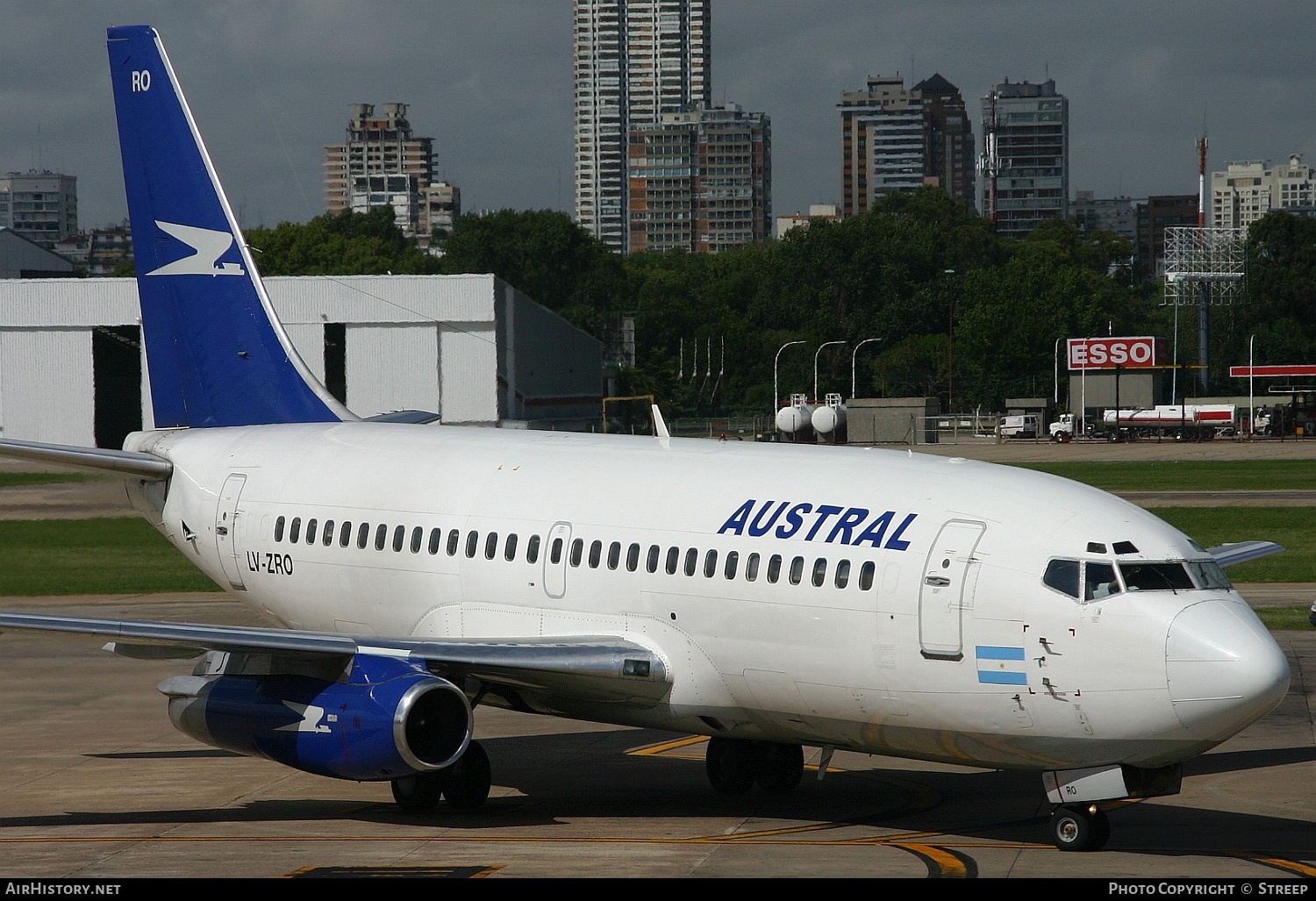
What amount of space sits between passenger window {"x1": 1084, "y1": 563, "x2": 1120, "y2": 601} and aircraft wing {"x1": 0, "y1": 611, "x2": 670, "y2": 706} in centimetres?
531

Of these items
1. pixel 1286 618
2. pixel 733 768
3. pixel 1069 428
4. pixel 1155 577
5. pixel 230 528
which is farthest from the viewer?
pixel 1069 428

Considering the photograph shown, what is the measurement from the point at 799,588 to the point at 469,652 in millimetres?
4223

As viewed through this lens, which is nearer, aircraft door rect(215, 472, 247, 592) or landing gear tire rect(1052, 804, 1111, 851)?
landing gear tire rect(1052, 804, 1111, 851)

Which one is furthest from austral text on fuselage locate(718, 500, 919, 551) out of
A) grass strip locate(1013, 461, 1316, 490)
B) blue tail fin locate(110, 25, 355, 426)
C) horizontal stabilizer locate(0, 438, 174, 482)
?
grass strip locate(1013, 461, 1316, 490)

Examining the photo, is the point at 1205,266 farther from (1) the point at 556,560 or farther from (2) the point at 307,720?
(2) the point at 307,720

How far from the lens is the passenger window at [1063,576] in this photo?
1703 cm

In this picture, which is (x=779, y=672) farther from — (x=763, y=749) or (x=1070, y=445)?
(x=1070, y=445)

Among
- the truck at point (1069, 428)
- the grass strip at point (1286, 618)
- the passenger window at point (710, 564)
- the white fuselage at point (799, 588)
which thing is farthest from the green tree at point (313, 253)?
the passenger window at point (710, 564)

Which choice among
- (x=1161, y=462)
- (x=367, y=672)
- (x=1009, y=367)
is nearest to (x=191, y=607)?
(x=367, y=672)

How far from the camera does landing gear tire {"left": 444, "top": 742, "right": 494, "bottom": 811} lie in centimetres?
2083

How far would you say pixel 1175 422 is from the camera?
13625 cm

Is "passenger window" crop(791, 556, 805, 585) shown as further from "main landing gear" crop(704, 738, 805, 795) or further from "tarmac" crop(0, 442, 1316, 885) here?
"main landing gear" crop(704, 738, 805, 795)

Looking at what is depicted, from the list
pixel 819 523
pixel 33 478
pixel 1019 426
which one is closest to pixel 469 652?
pixel 819 523

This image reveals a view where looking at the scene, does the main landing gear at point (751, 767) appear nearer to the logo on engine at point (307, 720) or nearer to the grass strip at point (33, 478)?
the logo on engine at point (307, 720)
